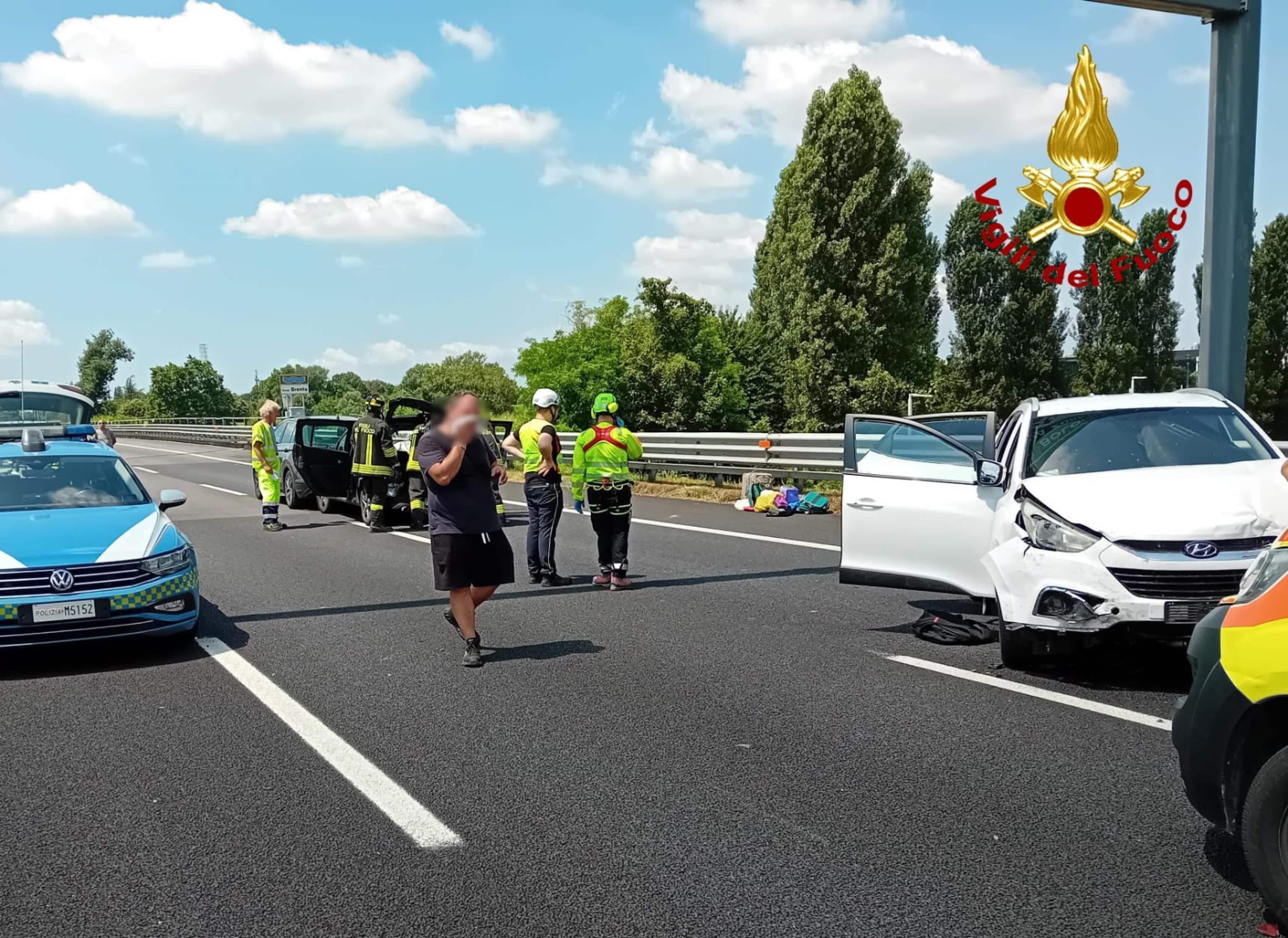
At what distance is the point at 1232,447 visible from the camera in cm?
696

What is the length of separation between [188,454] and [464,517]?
41.8 m

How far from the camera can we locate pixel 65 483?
850 centimetres

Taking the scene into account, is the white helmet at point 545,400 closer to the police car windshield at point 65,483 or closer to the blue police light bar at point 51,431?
the police car windshield at point 65,483

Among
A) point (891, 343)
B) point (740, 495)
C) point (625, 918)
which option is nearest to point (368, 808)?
point (625, 918)

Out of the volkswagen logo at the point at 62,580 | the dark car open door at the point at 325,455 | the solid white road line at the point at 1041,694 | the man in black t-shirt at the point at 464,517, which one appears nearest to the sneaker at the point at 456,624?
the man in black t-shirt at the point at 464,517

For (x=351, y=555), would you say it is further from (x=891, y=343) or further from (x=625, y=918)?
(x=891, y=343)

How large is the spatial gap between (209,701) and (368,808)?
2247 millimetres

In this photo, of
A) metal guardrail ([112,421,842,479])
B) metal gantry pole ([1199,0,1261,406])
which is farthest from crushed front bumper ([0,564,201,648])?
metal guardrail ([112,421,842,479])

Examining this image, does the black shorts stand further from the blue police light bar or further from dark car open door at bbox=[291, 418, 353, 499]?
dark car open door at bbox=[291, 418, 353, 499]

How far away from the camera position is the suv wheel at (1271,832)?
3.24 metres

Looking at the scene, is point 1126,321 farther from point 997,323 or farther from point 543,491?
point 543,491

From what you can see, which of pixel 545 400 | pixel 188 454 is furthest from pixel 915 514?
pixel 188 454

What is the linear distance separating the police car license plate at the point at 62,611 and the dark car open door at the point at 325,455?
10962 mm

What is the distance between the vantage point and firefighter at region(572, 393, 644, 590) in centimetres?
1016
